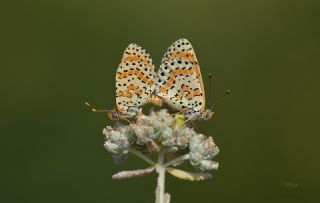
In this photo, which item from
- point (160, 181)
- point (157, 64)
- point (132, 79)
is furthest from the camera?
point (157, 64)

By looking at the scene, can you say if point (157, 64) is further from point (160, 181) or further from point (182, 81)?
point (160, 181)

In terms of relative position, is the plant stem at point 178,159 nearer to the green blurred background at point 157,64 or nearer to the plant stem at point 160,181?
the plant stem at point 160,181

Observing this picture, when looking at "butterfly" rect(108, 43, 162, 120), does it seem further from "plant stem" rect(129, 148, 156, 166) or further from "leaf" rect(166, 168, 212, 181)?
"leaf" rect(166, 168, 212, 181)

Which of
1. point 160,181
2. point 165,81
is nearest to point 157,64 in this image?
point 165,81

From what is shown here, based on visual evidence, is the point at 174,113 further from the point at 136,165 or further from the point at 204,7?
the point at 204,7

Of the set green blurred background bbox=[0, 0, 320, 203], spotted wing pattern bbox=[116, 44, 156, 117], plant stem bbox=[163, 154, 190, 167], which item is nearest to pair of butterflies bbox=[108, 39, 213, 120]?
spotted wing pattern bbox=[116, 44, 156, 117]

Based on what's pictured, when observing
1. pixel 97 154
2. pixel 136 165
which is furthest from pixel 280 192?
pixel 97 154

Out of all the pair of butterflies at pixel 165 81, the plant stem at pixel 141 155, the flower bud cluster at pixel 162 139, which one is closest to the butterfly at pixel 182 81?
the pair of butterflies at pixel 165 81
